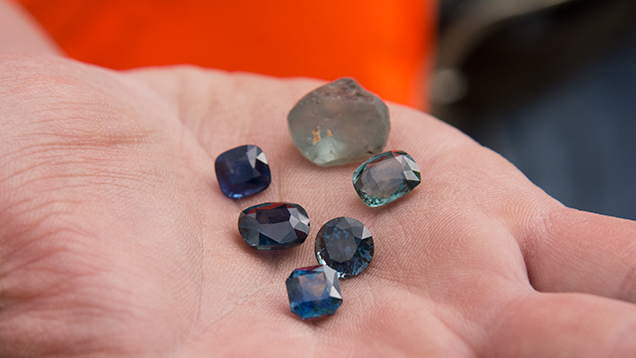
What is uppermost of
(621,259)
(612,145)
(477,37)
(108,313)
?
(477,37)

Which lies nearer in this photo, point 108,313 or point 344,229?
point 108,313

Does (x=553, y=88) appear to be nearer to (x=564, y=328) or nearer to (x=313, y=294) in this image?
(x=564, y=328)

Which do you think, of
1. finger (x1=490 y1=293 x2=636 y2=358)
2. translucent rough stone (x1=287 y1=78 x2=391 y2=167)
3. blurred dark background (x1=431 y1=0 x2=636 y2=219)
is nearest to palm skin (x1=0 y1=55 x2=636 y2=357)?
finger (x1=490 y1=293 x2=636 y2=358)

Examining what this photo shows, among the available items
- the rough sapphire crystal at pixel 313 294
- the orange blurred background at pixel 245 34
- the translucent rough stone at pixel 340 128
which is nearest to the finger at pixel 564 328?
the rough sapphire crystal at pixel 313 294

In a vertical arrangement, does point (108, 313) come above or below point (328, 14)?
below

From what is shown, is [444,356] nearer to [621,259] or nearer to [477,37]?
[621,259]

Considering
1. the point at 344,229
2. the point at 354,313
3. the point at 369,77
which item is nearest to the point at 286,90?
the point at 369,77
